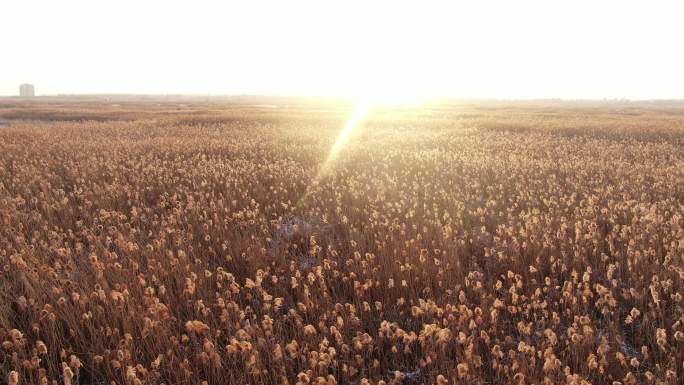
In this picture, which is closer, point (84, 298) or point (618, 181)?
point (84, 298)

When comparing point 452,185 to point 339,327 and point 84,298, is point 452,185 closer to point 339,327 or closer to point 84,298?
point 339,327

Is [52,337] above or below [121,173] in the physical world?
below

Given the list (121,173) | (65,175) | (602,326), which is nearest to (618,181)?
(602,326)

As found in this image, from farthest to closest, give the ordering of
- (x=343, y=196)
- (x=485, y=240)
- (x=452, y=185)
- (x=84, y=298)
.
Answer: (x=452, y=185)
(x=343, y=196)
(x=485, y=240)
(x=84, y=298)

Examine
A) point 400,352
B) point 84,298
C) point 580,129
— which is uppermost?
point 580,129

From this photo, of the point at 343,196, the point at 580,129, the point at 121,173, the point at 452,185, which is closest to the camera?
the point at 343,196

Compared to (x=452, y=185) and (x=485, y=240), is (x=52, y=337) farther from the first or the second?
(x=452, y=185)
